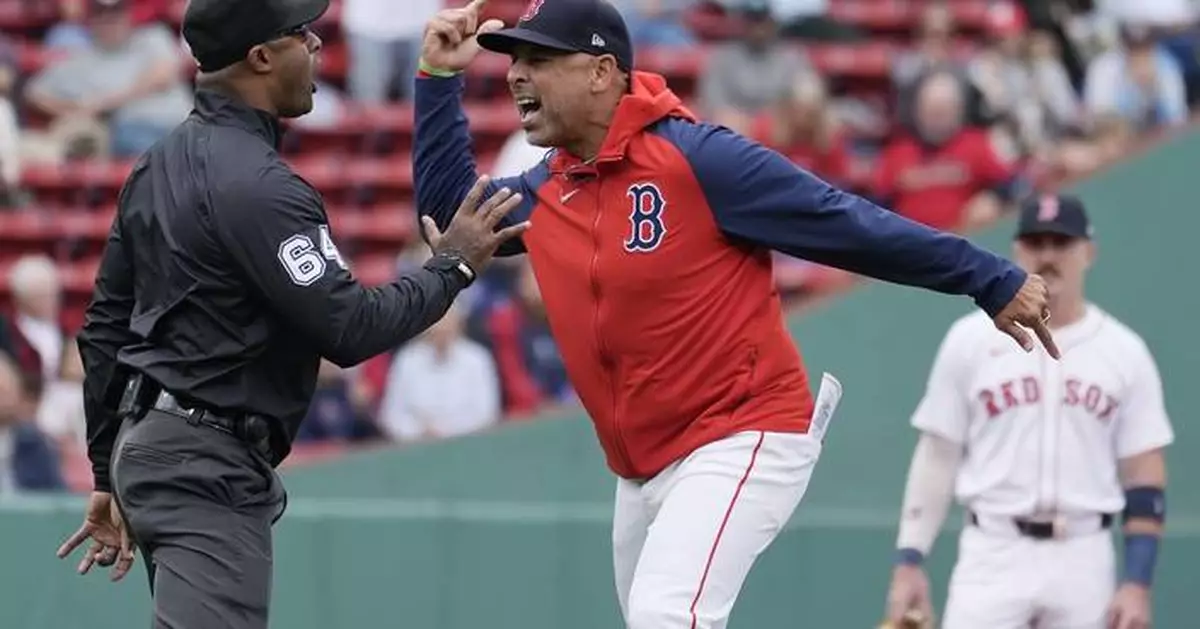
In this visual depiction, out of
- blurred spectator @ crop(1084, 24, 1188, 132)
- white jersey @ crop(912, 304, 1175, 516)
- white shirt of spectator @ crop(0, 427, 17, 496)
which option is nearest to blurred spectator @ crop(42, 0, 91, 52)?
white shirt of spectator @ crop(0, 427, 17, 496)

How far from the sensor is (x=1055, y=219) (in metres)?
7.38

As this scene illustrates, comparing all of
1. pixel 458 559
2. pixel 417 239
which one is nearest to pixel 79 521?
pixel 458 559

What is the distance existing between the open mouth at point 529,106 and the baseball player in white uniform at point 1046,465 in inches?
77.7

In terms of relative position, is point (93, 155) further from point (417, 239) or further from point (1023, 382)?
point (1023, 382)

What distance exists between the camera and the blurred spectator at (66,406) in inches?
424

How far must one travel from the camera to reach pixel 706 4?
1403 centimetres

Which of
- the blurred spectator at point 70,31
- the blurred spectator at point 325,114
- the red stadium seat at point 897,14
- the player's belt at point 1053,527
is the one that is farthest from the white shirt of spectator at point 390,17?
the player's belt at point 1053,527

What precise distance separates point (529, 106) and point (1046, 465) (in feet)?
7.10

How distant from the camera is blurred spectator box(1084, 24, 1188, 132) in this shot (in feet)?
41.2

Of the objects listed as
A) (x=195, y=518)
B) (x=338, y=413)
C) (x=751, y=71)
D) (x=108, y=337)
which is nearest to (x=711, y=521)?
(x=195, y=518)

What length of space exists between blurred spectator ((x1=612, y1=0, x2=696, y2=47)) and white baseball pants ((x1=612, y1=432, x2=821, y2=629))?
24.3 ft

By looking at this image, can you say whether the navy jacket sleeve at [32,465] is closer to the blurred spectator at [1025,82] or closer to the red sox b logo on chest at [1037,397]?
the red sox b logo on chest at [1037,397]

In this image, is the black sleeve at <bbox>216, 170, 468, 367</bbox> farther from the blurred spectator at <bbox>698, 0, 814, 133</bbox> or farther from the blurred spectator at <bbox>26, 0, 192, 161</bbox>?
the blurred spectator at <bbox>26, 0, 192, 161</bbox>

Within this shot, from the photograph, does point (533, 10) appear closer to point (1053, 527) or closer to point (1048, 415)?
point (1048, 415)
